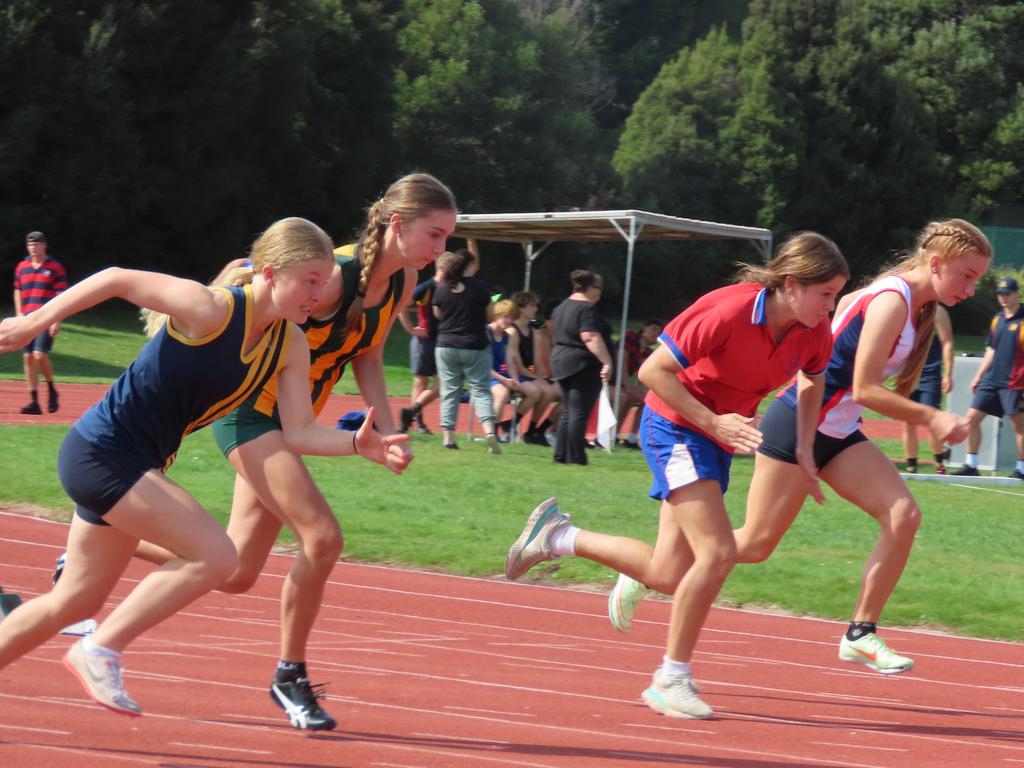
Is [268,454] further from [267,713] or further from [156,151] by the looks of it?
[156,151]

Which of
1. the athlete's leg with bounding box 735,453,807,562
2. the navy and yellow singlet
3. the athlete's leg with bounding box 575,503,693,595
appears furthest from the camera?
the athlete's leg with bounding box 735,453,807,562

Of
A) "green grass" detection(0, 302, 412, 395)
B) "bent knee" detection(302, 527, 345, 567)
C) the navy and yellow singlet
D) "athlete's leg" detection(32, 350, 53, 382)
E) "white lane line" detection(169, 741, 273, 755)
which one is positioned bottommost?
"green grass" detection(0, 302, 412, 395)

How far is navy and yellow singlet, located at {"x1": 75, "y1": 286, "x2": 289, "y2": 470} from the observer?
4.39 m

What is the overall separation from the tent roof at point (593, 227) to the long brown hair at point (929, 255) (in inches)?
375

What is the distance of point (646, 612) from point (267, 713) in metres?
3.49

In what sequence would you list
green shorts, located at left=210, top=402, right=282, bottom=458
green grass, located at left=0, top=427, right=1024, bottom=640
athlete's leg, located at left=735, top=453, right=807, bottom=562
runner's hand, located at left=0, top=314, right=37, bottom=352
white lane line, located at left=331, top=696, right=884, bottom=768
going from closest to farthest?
runner's hand, located at left=0, top=314, right=37, bottom=352, white lane line, located at left=331, top=696, right=884, bottom=768, green shorts, located at left=210, top=402, right=282, bottom=458, athlete's leg, located at left=735, top=453, right=807, bottom=562, green grass, located at left=0, top=427, right=1024, bottom=640

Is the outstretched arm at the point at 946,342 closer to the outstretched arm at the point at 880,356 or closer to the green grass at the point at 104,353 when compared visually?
the outstretched arm at the point at 880,356

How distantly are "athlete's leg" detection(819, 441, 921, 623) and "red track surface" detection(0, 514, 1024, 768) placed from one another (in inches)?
17.4

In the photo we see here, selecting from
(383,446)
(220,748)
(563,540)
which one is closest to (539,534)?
(563,540)

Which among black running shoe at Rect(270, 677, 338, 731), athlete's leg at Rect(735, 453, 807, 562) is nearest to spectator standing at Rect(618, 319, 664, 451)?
athlete's leg at Rect(735, 453, 807, 562)

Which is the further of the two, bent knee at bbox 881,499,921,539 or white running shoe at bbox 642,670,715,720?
bent knee at bbox 881,499,921,539

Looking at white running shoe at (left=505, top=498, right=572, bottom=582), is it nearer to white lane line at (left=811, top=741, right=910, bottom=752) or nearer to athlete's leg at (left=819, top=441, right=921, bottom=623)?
athlete's leg at (left=819, top=441, right=921, bottom=623)

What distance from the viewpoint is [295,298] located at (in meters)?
4.44

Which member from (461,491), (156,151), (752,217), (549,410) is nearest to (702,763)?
(461,491)
